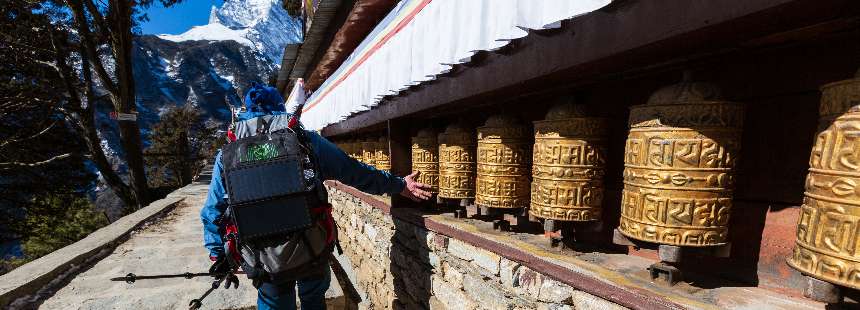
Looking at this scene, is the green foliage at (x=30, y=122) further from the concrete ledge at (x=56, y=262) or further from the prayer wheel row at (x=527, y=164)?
the prayer wheel row at (x=527, y=164)

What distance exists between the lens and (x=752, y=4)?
41.9 inches

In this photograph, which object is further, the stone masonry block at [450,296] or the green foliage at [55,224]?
the green foliage at [55,224]

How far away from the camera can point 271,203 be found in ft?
8.16

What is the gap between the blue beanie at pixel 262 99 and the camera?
2.90 meters

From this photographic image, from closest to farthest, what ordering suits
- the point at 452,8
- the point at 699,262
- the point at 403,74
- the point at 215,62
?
the point at 699,262 < the point at 452,8 < the point at 403,74 < the point at 215,62

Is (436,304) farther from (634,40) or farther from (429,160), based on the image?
(634,40)

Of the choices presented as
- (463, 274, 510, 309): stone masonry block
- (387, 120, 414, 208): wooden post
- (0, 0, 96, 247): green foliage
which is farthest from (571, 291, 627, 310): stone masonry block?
(0, 0, 96, 247): green foliage

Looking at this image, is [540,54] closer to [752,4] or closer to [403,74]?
[752,4]

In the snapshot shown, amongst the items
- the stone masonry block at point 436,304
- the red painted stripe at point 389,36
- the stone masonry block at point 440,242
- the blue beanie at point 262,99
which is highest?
the red painted stripe at point 389,36

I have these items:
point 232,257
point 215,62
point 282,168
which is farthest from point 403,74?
point 215,62

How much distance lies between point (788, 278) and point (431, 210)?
93.1 inches

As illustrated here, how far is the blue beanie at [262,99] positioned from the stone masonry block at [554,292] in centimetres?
230

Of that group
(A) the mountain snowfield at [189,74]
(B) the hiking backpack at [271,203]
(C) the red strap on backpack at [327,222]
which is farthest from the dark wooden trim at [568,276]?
(A) the mountain snowfield at [189,74]

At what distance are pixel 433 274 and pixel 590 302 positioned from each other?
1.59 m
